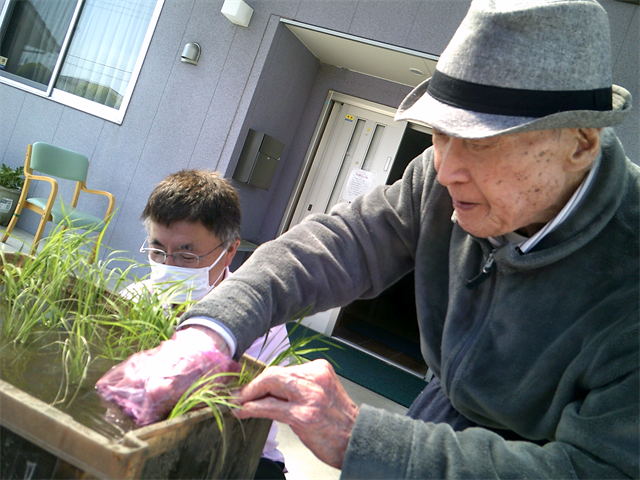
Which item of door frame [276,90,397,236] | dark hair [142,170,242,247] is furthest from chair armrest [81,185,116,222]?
dark hair [142,170,242,247]

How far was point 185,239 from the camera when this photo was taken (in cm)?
176

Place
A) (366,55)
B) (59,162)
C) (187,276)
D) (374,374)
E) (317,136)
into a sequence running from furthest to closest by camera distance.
Result: (317,136) < (59,162) < (366,55) < (374,374) < (187,276)

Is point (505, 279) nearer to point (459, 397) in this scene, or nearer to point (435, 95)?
point (459, 397)

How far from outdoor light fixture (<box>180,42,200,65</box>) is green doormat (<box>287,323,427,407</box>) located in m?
2.83

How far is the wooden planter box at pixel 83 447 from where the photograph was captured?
1.73 feet

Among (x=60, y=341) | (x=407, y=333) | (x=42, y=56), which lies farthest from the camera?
(x=407, y=333)

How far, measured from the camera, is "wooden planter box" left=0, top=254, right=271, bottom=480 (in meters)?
0.53

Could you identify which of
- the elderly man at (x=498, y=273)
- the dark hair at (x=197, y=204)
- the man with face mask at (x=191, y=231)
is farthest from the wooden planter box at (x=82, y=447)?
the dark hair at (x=197, y=204)

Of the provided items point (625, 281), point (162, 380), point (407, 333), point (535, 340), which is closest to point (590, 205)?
point (625, 281)

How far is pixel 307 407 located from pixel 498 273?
50 centimetres

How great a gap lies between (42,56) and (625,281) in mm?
A: 6797

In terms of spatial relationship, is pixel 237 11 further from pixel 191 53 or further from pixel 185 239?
pixel 185 239

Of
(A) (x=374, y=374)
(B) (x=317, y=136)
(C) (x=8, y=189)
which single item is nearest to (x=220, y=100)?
(B) (x=317, y=136)

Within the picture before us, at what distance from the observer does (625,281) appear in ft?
2.94
